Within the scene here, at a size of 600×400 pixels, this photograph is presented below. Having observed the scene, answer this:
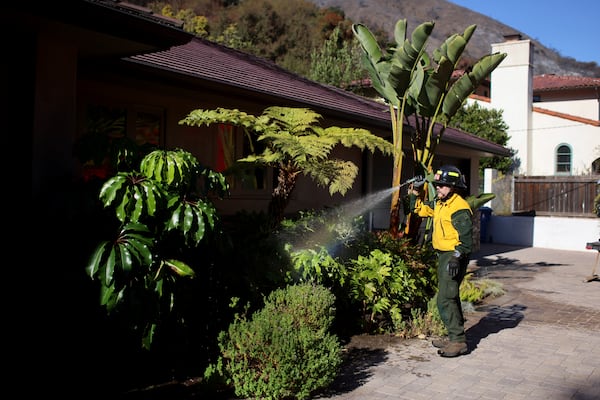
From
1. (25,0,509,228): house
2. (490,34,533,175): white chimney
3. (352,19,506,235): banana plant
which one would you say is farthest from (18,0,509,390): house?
(490,34,533,175): white chimney

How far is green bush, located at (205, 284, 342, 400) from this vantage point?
4.87 metres

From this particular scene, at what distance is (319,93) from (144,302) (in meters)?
Result: 8.40

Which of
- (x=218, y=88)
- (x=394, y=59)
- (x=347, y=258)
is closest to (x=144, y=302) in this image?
(x=347, y=258)

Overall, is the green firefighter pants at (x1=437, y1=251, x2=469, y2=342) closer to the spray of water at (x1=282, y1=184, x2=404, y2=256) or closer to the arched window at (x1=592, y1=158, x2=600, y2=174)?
the spray of water at (x1=282, y1=184, x2=404, y2=256)

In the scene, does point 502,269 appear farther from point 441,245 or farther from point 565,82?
point 565,82

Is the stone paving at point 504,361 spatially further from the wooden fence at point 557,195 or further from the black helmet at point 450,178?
the wooden fence at point 557,195

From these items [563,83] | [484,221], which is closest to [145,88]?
[484,221]

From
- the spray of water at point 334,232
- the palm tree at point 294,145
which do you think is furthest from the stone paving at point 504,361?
the palm tree at point 294,145

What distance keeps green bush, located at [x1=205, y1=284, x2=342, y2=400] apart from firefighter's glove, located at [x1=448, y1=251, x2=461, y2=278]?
1.91 metres

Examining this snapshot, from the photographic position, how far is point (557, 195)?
22.0 m

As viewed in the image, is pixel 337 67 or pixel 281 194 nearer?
pixel 281 194

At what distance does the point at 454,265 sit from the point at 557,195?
17367mm

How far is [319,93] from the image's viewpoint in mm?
12297

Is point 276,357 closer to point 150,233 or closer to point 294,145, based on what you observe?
point 150,233
